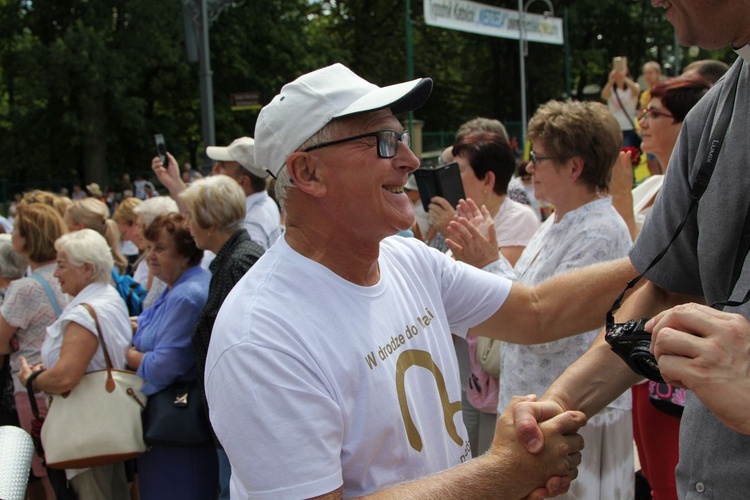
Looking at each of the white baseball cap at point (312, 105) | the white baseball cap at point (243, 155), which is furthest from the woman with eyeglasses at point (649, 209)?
the white baseball cap at point (243, 155)

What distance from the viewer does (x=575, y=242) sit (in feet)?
10.6

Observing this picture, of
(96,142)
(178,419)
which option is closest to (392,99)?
(178,419)

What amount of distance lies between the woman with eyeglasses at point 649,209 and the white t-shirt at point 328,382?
1.76m

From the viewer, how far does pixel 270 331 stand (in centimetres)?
172

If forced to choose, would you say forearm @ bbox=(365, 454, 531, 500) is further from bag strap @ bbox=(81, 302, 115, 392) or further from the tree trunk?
the tree trunk

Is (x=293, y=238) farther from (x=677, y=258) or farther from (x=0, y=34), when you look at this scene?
(x=0, y=34)

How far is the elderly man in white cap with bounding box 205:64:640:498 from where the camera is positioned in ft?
5.40

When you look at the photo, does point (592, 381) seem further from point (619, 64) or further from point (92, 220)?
point (619, 64)

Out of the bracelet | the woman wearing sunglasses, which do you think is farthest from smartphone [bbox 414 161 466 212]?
the bracelet

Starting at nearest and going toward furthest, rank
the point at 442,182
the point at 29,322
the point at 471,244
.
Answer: the point at 471,244
the point at 442,182
the point at 29,322

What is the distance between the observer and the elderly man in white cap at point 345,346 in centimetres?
165

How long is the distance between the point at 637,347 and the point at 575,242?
167 centimetres

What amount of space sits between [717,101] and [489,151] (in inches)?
113

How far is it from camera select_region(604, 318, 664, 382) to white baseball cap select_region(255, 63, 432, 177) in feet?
2.52
